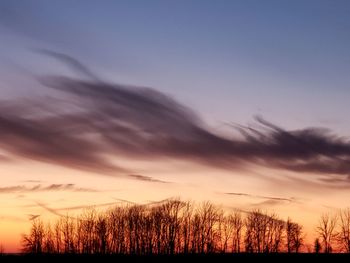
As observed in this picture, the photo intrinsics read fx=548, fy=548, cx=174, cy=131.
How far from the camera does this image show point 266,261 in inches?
3585

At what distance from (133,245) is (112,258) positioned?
5535cm

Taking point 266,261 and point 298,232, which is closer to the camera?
point 266,261

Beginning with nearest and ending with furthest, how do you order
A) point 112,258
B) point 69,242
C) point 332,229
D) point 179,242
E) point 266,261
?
point 266,261, point 112,258, point 332,229, point 179,242, point 69,242

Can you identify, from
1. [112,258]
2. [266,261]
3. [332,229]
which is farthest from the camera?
[332,229]

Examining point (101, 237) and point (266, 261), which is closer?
point (266, 261)

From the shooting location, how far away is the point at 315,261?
91.6m

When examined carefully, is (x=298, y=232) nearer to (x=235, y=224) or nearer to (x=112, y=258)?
(x=235, y=224)

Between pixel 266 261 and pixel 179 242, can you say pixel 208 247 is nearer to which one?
pixel 179 242

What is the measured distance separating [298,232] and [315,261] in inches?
2711

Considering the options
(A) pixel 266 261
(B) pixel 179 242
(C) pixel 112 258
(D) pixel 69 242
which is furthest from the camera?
(D) pixel 69 242

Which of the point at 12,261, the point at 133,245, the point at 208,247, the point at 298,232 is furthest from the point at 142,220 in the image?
the point at 12,261

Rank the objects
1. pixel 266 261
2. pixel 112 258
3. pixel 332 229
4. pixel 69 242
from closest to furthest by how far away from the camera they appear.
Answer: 1. pixel 266 261
2. pixel 112 258
3. pixel 332 229
4. pixel 69 242

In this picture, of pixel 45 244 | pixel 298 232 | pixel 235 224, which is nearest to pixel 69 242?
pixel 45 244

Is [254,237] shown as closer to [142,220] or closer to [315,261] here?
[142,220]
